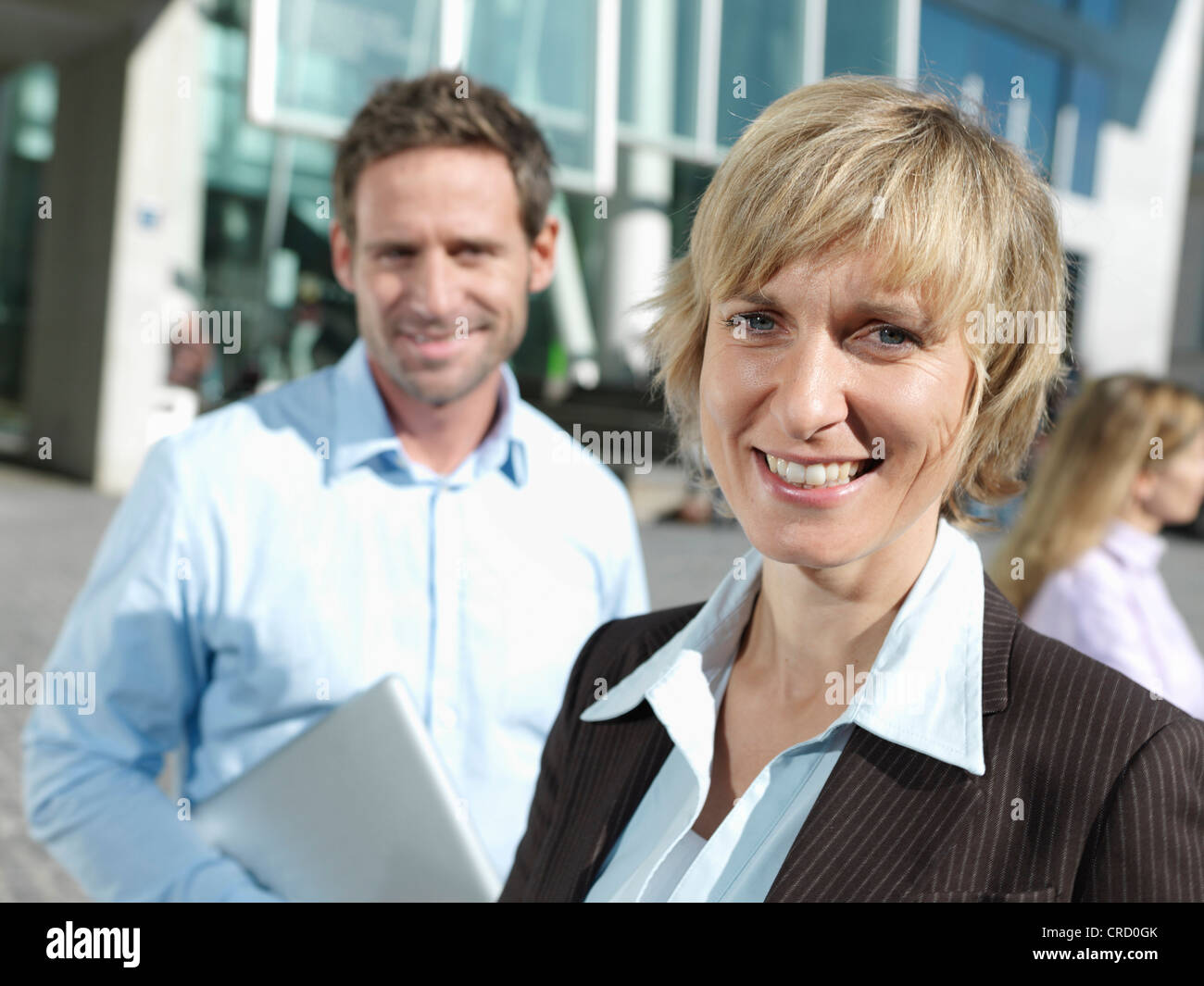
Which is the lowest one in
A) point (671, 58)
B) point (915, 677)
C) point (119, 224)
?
point (915, 677)

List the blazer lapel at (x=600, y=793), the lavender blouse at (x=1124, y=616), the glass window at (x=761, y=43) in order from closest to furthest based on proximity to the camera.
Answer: the blazer lapel at (x=600, y=793) < the lavender blouse at (x=1124, y=616) < the glass window at (x=761, y=43)

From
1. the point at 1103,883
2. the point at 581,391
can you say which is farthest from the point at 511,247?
the point at 581,391

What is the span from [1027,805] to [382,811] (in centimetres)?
95

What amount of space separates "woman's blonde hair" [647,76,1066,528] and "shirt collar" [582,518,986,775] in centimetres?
11

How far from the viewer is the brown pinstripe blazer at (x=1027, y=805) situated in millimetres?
1064

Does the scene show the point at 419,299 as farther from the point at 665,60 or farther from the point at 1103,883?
the point at 665,60

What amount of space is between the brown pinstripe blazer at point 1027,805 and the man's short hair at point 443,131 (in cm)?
132

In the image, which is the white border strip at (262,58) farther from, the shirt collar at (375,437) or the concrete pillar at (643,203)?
A: the shirt collar at (375,437)

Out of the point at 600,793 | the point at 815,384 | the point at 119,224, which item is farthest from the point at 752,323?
the point at 119,224

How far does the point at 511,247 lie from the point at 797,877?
139cm

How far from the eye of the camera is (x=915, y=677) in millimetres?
1248

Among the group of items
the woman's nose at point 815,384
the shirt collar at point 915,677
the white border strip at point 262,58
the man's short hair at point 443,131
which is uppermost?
the white border strip at point 262,58

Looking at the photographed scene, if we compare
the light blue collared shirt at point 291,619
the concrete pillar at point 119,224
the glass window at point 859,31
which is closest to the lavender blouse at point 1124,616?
the light blue collared shirt at point 291,619

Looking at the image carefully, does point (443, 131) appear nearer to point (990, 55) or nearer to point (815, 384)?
point (815, 384)
